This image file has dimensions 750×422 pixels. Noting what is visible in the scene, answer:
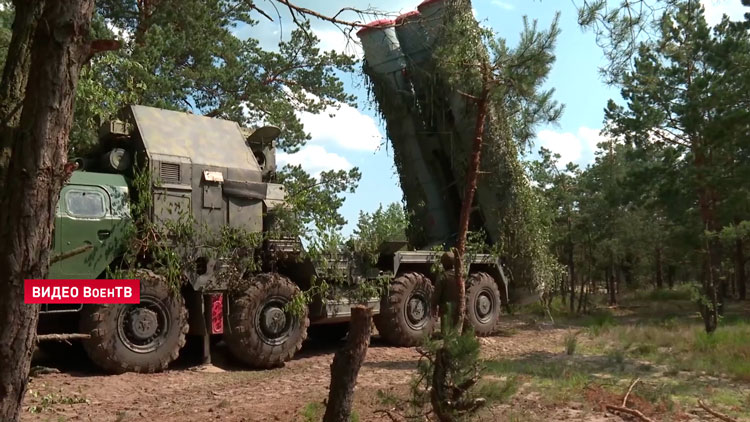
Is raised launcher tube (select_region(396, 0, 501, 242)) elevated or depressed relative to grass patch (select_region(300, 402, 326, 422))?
elevated

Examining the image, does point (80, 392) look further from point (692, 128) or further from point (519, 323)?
point (692, 128)

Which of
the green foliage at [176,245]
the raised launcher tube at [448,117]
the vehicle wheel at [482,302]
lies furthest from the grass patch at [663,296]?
the green foliage at [176,245]

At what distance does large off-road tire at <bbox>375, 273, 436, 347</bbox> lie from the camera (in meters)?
11.1

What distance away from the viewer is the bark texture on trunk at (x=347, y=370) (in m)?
5.16

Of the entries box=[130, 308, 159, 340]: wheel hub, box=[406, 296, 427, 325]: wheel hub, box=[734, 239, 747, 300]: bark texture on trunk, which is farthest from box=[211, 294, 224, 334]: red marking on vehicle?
box=[734, 239, 747, 300]: bark texture on trunk

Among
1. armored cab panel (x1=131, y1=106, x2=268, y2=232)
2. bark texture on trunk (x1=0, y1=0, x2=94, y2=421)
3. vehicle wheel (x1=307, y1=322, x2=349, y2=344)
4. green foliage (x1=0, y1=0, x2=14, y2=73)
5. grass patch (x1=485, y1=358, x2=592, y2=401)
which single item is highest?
green foliage (x1=0, y1=0, x2=14, y2=73)

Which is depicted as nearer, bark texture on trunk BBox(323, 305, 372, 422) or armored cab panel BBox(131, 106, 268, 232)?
bark texture on trunk BBox(323, 305, 372, 422)

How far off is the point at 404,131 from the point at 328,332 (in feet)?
12.6

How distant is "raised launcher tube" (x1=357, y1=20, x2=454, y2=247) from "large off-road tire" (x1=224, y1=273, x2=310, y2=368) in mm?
3427

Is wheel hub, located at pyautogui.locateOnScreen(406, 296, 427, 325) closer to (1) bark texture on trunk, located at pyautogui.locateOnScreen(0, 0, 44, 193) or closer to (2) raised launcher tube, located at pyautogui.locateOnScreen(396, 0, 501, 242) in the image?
(2) raised launcher tube, located at pyautogui.locateOnScreen(396, 0, 501, 242)

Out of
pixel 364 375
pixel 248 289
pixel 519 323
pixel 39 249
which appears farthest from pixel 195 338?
pixel 519 323

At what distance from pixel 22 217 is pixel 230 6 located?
1449 cm

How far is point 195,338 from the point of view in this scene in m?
9.93

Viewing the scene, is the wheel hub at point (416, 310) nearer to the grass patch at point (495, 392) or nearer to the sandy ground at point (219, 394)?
the sandy ground at point (219, 394)
